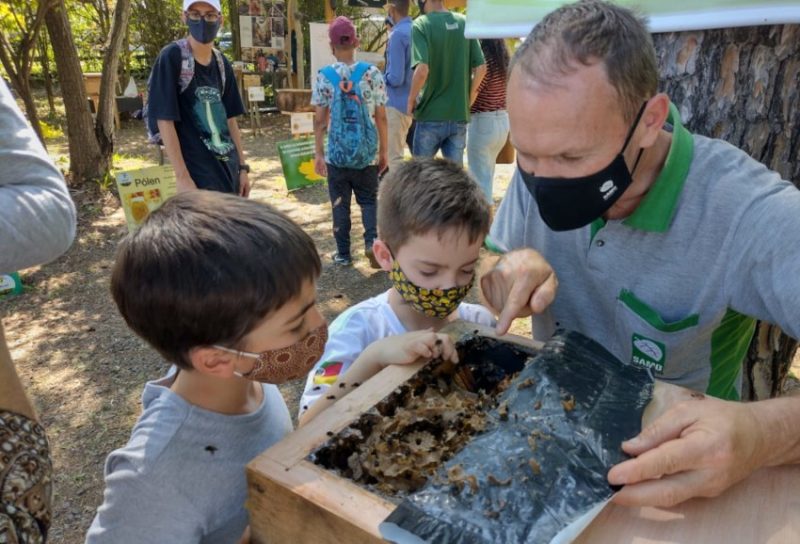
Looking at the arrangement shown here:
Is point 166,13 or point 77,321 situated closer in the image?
point 77,321

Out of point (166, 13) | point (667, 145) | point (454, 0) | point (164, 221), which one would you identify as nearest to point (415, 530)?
point (164, 221)

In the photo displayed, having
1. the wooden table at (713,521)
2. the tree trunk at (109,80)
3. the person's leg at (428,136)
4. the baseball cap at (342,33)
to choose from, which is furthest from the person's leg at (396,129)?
the wooden table at (713,521)

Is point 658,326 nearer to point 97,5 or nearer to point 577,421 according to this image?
point 577,421

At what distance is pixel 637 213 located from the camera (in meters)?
1.81

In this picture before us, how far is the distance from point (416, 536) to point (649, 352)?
1179mm

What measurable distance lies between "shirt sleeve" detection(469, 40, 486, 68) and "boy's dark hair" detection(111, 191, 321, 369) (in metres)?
5.06

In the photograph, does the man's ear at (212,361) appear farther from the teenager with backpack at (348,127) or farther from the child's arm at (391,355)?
the teenager with backpack at (348,127)

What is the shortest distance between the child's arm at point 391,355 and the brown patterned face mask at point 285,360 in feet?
0.32

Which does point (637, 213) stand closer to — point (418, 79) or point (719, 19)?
point (719, 19)

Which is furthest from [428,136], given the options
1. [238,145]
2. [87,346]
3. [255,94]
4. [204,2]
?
[255,94]

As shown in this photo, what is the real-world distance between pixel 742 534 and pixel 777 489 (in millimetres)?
190

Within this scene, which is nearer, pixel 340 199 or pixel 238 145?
pixel 238 145

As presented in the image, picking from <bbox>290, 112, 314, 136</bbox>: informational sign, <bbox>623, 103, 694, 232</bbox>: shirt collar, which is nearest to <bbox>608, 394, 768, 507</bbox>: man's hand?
<bbox>623, 103, 694, 232</bbox>: shirt collar

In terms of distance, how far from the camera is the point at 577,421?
1.17 metres
